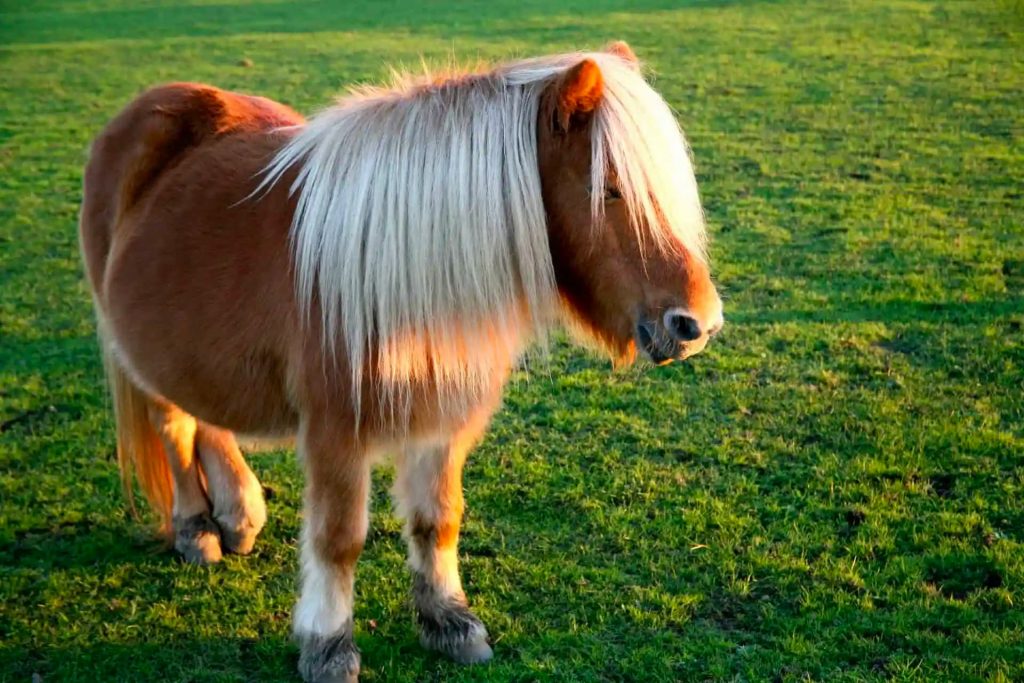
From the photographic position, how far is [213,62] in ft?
56.1

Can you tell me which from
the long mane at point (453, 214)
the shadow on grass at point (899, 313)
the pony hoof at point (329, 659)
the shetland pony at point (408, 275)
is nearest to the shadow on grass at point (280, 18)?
the shadow on grass at point (899, 313)

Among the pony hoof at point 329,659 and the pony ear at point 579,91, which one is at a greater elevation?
the pony ear at point 579,91

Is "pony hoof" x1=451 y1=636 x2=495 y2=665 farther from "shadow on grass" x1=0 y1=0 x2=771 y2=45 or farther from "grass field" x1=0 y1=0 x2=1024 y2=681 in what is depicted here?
"shadow on grass" x1=0 y1=0 x2=771 y2=45

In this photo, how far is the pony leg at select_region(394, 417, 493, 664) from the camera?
134 inches

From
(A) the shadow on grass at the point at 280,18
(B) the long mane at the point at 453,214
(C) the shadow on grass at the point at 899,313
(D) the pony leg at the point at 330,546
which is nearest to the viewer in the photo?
(B) the long mane at the point at 453,214

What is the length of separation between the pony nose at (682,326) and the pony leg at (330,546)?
3.61ft

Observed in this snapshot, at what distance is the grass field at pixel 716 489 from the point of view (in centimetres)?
346

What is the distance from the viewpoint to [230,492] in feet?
13.6

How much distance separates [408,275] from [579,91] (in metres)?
0.74

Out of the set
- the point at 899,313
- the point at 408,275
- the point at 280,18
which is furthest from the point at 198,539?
the point at 280,18

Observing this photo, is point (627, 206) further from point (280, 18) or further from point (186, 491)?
point (280, 18)

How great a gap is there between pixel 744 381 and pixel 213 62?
14.6m

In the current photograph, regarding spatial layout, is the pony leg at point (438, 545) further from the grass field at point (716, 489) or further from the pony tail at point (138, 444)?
the pony tail at point (138, 444)

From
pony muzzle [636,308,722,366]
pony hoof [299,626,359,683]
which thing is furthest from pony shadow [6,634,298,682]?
pony muzzle [636,308,722,366]
